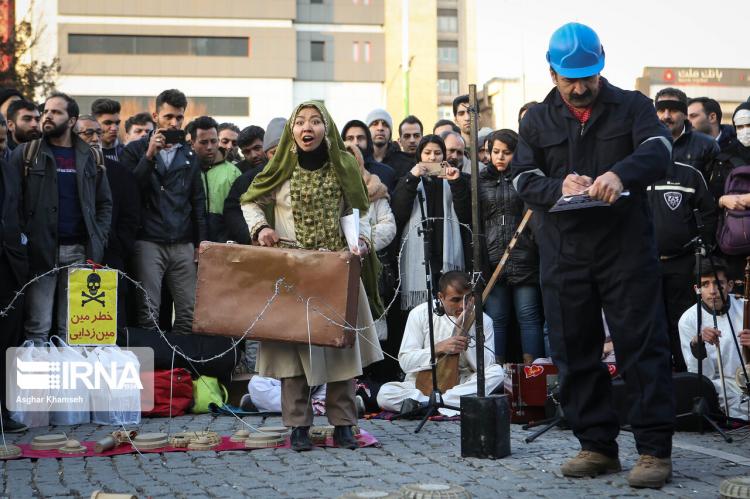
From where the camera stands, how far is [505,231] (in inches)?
376

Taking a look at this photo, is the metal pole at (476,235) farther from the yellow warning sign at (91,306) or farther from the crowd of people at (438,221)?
the yellow warning sign at (91,306)

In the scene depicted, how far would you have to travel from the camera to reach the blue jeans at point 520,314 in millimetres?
9328

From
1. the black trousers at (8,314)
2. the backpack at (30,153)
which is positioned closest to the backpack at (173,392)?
the black trousers at (8,314)

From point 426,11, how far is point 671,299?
5094cm

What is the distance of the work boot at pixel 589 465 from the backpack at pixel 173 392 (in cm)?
408

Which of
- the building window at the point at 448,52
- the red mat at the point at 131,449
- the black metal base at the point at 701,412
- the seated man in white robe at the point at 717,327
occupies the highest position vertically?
the building window at the point at 448,52

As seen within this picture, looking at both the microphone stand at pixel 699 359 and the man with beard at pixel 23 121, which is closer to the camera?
the microphone stand at pixel 699 359

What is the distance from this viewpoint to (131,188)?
9688 millimetres

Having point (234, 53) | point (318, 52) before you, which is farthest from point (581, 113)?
point (234, 53)

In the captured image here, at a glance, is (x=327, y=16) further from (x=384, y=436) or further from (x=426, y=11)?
(x=384, y=436)

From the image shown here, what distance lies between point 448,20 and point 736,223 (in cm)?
7058

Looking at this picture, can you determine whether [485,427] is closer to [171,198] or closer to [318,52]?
[171,198]

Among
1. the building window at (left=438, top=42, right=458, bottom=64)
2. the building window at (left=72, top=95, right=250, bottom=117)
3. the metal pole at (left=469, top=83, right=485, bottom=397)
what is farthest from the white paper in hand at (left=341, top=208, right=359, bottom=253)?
the building window at (left=438, top=42, right=458, bottom=64)

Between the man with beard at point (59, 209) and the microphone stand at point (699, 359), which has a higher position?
the man with beard at point (59, 209)
